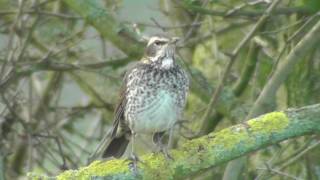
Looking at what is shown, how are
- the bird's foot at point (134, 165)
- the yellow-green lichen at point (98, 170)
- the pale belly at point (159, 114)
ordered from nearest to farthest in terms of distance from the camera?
the yellow-green lichen at point (98, 170) < the bird's foot at point (134, 165) < the pale belly at point (159, 114)

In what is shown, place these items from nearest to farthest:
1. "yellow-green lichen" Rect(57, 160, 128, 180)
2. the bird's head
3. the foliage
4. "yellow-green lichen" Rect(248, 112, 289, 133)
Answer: "yellow-green lichen" Rect(57, 160, 128, 180) < "yellow-green lichen" Rect(248, 112, 289, 133) < the bird's head < the foliage

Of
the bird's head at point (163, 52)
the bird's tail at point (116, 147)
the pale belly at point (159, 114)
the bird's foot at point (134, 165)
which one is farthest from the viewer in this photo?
the bird's tail at point (116, 147)

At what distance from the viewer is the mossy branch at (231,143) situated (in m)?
4.45

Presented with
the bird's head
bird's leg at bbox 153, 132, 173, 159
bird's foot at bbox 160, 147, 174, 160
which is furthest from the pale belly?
bird's foot at bbox 160, 147, 174, 160

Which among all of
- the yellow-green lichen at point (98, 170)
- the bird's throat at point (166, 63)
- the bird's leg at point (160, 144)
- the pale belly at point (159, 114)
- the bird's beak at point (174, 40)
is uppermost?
the bird's beak at point (174, 40)

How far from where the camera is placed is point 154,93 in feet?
17.8

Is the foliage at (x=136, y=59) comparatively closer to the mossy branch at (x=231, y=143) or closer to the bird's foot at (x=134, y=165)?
the mossy branch at (x=231, y=143)

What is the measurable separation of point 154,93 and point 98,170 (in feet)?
4.06

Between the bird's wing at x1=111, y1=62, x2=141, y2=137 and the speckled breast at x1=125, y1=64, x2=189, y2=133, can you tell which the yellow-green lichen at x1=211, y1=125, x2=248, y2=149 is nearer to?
the speckled breast at x1=125, y1=64, x2=189, y2=133

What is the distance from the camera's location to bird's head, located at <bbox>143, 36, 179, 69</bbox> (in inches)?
217

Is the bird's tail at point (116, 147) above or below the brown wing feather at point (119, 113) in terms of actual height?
below

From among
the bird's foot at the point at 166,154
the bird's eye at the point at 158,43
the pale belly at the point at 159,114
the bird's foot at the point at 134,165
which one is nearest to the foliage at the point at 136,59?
the pale belly at the point at 159,114

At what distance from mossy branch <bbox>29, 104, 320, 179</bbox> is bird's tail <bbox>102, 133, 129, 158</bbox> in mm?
1083

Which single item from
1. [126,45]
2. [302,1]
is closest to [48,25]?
[126,45]
